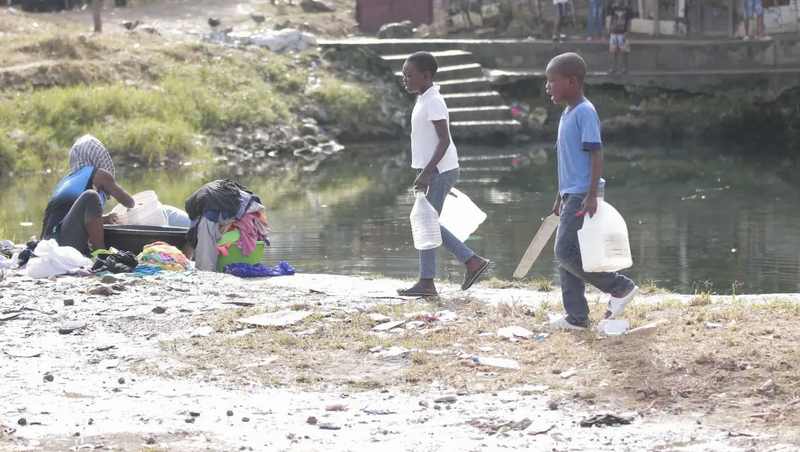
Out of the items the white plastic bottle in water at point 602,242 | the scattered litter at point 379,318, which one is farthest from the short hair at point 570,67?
the scattered litter at point 379,318

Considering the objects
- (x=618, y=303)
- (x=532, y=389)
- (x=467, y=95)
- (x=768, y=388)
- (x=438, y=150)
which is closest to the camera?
(x=768, y=388)

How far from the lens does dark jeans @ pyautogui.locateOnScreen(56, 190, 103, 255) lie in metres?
9.47

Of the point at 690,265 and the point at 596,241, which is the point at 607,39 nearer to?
the point at 690,265

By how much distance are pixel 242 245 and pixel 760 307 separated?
3991 mm

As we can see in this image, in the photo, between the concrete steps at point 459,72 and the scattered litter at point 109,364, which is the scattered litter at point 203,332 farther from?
the concrete steps at point 459,72

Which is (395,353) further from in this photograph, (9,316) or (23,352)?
(9,316)

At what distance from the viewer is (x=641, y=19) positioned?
26703 millimetres

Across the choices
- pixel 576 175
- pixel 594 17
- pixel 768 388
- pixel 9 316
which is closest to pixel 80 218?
pixel 9 316

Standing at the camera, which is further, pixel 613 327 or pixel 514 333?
pixel 514 333

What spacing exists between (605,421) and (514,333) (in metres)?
1.50

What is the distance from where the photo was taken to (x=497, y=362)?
634 cm

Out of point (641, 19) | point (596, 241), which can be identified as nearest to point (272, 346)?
point (596, 241)

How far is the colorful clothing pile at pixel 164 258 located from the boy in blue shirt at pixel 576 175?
11.2 ft

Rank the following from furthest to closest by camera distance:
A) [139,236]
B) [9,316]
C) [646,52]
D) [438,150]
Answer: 1. [646,52]
2. [139,236]
3. [438,150]
4. [9,316]
